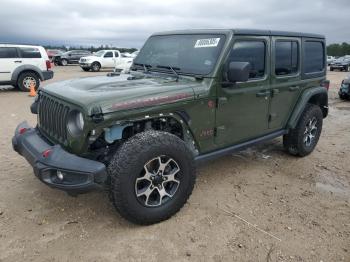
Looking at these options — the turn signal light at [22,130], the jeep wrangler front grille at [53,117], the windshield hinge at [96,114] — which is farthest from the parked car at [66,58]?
the windshield hinge at [96,114]

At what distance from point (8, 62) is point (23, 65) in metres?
0.50

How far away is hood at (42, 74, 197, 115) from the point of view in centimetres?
314

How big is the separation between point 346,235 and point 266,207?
0.85 metres

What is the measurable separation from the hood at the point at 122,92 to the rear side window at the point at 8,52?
10.0 metres

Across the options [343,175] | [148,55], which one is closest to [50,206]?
[148,55]

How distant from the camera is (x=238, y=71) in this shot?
144 inches

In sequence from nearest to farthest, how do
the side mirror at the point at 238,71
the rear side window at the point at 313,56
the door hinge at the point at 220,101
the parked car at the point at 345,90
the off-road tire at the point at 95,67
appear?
1. the side mirror at the point at 238,71
2. the door hinge at the point at 220,101
3. the rear side window at the point at 313,56
4. the parked car at the point at 345,90
5. the off-road tire at the point at 95,67

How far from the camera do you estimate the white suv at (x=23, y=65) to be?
12648mm

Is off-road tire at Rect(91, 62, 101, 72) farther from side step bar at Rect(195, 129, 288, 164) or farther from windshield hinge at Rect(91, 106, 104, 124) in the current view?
windshield hinge at Rect(91, 106, 104, 124)

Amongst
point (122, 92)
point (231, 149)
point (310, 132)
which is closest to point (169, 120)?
point (122, 92)

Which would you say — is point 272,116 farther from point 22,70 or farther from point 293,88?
point 22,70

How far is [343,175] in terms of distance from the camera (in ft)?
16.4

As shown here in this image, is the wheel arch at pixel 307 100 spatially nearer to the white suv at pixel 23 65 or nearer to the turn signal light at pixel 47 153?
the turn signal light at pixel 47 153

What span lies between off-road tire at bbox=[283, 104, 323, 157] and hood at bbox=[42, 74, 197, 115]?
7.60ft
